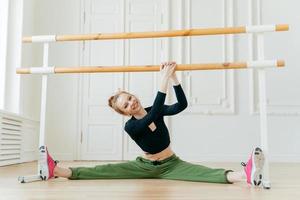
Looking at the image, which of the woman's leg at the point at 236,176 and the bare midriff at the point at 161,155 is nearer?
the woman's leg at the point at 236,176

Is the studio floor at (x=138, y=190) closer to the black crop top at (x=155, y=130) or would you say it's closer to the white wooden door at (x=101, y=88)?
the black crop top at (x=155, y=130)

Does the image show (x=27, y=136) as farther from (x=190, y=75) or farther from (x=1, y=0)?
(x=190, y=75)

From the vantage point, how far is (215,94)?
4.36m

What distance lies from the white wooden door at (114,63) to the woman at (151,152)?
2.10 m

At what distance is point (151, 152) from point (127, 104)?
311 mm

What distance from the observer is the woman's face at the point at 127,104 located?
7.06 feet

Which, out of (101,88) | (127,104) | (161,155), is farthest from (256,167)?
(101,88)

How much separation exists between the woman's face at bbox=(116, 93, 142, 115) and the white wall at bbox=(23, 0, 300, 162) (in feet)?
7.20

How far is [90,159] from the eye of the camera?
14.1 feet

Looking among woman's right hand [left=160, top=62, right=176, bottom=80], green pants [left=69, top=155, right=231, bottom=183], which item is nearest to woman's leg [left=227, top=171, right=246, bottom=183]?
green pants [left=69, top=155, right=231, bottom=183]

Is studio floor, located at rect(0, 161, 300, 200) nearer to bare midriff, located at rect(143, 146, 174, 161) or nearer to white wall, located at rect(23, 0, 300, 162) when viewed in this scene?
bare midriff, located at rect(143, 146, 174, 161)

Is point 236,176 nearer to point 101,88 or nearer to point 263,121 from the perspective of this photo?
point 263,121

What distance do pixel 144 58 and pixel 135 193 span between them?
298cm

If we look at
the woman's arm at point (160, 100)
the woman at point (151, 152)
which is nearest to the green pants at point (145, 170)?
the woman at point (151, 152)
